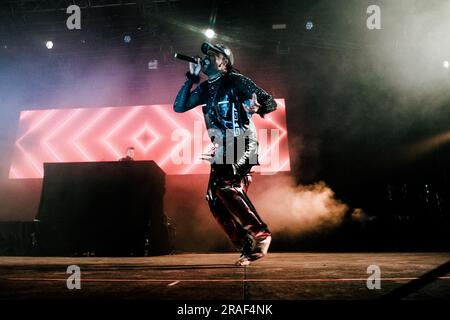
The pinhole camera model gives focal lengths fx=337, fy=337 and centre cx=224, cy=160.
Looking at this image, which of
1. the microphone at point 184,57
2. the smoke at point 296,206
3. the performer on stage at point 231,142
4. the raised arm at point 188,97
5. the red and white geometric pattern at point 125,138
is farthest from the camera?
the red and white geometric pattern at point 125,138

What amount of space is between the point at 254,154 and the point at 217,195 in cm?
48

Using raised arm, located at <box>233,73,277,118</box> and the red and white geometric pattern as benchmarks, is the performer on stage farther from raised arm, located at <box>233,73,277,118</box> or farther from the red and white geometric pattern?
the red and white geometric pattern

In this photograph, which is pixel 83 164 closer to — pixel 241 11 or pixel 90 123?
pixel 90 123

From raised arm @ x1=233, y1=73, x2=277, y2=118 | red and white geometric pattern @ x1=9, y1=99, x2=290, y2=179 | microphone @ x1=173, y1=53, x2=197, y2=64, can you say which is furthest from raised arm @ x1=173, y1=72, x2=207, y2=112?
red and white geometric pattern @ x1=9, y1=99, x2=290, y2=179

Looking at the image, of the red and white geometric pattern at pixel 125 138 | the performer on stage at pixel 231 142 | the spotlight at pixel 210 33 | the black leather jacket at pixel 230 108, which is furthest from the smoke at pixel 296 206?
the black leather jacket at pixel 230 108

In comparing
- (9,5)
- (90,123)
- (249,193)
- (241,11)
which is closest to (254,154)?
(249,193)

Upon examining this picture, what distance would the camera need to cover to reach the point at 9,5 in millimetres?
7211

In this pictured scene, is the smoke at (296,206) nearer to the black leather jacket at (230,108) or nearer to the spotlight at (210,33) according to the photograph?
the spotlight at (210,33)

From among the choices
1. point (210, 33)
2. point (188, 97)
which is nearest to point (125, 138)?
point (210, 33)

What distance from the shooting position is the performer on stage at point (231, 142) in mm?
2723

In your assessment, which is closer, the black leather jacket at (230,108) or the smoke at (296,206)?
the black leather jacket at (230,108)

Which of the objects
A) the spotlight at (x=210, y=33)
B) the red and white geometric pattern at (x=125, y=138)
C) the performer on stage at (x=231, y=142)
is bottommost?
the performer on stage at (x=231, y=142)
